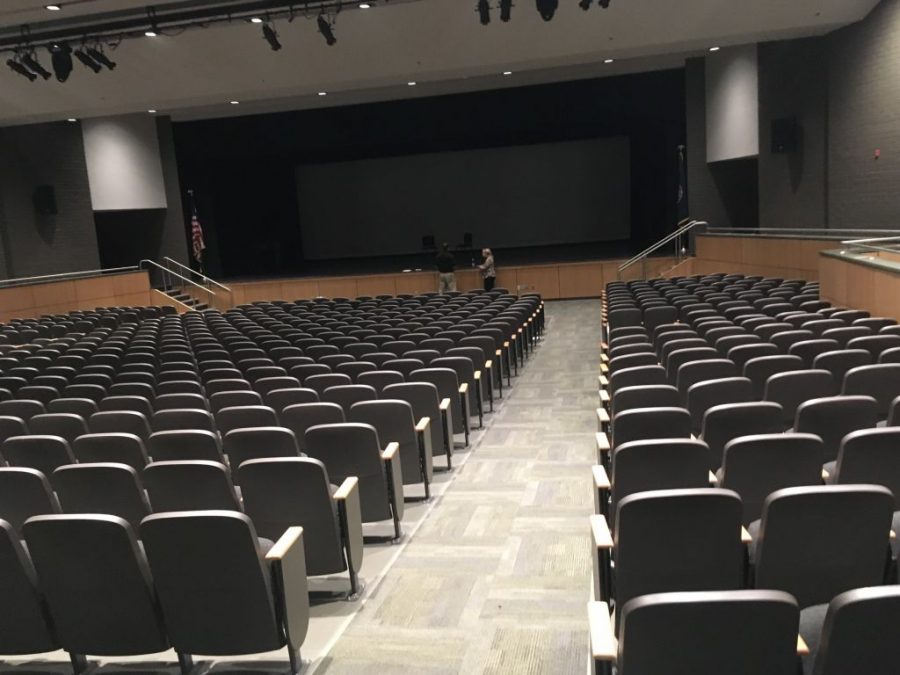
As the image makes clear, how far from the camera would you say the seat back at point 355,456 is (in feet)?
13.8

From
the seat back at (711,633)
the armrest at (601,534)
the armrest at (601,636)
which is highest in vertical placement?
the seat back at (711,633)

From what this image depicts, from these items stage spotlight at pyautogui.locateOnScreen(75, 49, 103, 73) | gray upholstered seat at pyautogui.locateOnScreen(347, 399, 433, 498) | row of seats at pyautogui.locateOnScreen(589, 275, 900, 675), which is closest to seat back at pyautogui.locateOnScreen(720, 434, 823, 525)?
row of seats at pyautogui.locateOnScreen(589, 275, 900, 675)

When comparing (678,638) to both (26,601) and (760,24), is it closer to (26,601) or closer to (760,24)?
(26,601)

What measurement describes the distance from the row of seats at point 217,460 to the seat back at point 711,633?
1455mm

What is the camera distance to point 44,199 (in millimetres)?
17281

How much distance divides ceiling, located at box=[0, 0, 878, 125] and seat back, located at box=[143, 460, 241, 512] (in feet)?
32.4

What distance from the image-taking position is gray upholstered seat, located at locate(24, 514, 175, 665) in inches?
105

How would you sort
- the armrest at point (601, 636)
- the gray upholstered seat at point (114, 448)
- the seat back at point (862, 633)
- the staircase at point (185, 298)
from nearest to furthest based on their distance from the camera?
the seat back at point (862, 633) < the armrest at point (601, 636) < the gray upholstered seat at point (114, 448) < the staircase at point (185, 298)

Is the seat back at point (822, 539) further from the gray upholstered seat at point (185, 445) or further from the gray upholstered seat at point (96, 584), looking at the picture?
the gray upholstered seat at point (185, 445)

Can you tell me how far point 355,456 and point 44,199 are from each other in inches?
643

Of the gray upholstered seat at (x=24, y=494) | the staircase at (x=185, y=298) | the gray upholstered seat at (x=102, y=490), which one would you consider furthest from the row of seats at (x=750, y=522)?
the staircase at (x=185, y=298)

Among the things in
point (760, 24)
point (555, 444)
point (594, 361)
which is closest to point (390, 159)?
point (760, 24)

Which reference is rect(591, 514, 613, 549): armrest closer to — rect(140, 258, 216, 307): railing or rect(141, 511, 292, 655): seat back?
rect(141, 511, 292, 655): seat back

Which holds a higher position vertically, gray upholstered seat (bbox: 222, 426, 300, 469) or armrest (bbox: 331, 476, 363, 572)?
gray upholstered seat (bbox: 222, 426, 300, 469)
